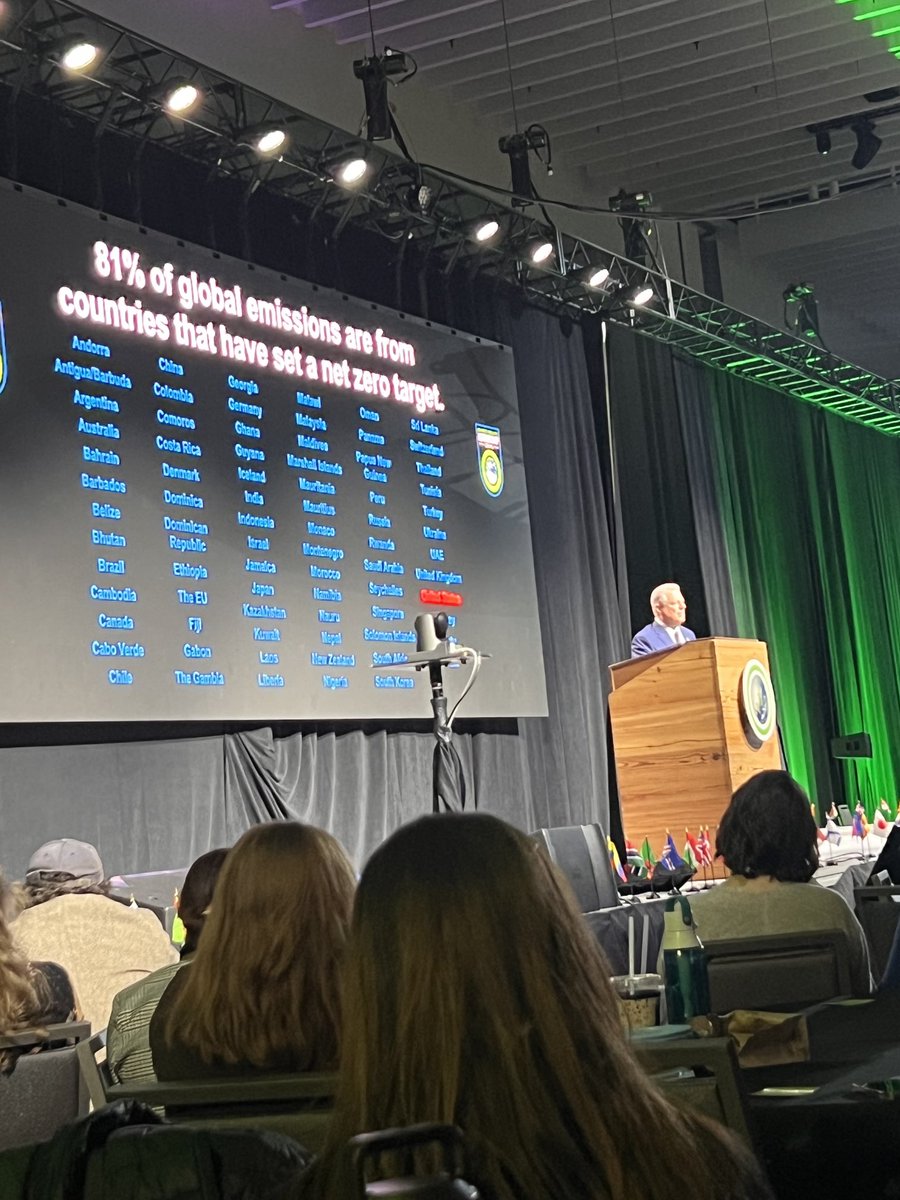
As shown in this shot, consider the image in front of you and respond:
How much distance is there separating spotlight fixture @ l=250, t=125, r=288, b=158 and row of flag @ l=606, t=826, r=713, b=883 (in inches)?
118

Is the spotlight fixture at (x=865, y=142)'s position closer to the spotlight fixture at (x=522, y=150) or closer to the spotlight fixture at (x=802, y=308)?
the spotlight fixture at (x=802, y=308)

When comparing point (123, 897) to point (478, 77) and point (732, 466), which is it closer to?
point (478, 77)

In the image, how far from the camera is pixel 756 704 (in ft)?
22.5

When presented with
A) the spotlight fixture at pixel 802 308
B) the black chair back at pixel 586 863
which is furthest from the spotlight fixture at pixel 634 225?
the black chair back at pixel 586 863

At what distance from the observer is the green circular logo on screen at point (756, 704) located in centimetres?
671

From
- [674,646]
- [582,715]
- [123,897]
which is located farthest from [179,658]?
[582,715]

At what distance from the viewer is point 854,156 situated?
29.2ft

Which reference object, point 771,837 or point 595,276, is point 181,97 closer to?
point 595,276

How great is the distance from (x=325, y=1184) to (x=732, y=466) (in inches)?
361

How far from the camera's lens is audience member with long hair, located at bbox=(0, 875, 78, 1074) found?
225 cm

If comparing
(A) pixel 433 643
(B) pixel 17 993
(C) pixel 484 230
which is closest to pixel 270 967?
(B) pixel 17 993

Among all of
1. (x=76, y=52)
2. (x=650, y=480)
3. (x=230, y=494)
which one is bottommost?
(x=230, y=494)

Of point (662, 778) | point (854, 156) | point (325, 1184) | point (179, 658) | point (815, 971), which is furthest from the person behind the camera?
point (854, 156)

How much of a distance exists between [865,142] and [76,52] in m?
5.37
